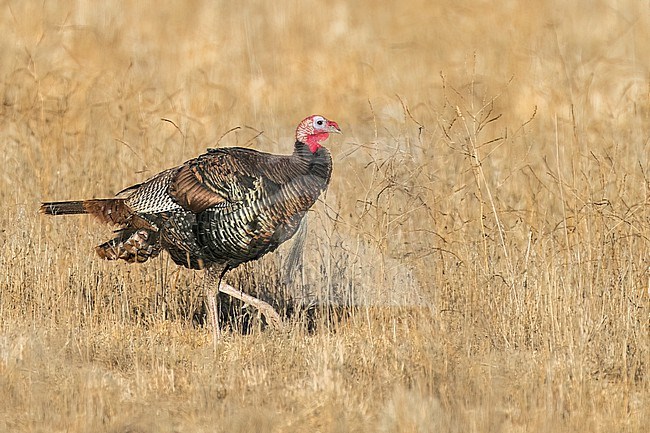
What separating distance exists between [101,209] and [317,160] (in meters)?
1.53

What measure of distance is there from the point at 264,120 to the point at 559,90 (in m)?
3.59

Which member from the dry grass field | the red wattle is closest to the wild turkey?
the red wattle

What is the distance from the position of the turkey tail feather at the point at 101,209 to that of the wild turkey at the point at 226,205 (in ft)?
0.13

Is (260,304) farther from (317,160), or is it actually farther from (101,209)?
(101,209)

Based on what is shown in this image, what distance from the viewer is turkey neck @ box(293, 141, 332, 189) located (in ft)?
22.1

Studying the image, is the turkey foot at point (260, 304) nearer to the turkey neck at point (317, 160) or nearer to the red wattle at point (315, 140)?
the turkey neck at point (317, 160)

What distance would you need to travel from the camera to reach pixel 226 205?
6680 millimetres

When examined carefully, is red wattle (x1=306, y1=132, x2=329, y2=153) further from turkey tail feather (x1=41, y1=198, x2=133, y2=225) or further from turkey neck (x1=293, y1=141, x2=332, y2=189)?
turkey tail feather (x1=41, y1=198, x2=133, y2=225)

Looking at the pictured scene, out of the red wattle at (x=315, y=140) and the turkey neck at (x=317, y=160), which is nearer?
the turkey neck at (x=317, y=160)

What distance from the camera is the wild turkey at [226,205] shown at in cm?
664

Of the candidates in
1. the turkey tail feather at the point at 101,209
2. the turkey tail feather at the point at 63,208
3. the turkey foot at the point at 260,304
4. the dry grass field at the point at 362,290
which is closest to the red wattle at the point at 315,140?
the dry grass field at the point at 362,290

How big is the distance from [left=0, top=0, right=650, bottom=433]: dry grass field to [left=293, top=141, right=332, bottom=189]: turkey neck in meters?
0.28

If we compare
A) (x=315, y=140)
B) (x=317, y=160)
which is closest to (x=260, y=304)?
(x=317, y=160)

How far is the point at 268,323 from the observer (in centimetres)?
697
